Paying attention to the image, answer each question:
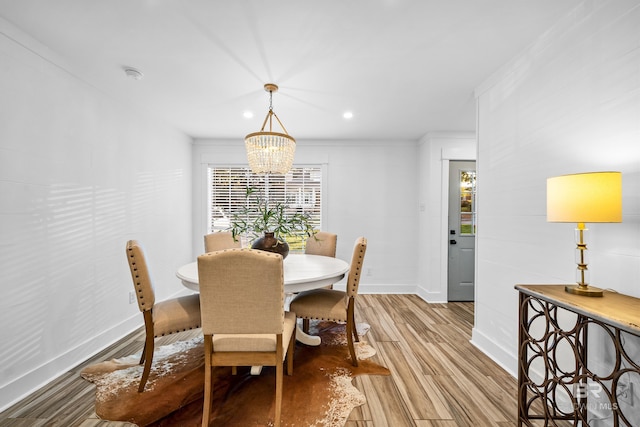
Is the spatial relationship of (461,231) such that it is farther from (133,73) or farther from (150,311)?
(133,73)

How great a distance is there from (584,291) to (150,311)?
8.26 feet

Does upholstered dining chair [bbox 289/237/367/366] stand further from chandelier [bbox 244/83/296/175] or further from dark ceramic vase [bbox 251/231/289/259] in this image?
chandelier [bbox 244/83/296/175]

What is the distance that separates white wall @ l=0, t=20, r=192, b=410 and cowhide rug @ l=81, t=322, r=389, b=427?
1.37 feet

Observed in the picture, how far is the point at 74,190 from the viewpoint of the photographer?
2324 mm

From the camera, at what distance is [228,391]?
6.33 ft

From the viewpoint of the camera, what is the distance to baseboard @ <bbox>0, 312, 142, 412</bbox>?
1792 mm

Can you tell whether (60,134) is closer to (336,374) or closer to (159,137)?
(159,137)

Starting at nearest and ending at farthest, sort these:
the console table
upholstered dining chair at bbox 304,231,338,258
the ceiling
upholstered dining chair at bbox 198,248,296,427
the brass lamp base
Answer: the console table
the brass lamp base
upholstered dining chair at bbox 198,248,296,427
the ceiling
upholstered dining chair at bbox 304,231,338,258

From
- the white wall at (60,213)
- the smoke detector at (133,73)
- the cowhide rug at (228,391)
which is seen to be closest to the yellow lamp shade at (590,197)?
the cowhide rug at (228,391)

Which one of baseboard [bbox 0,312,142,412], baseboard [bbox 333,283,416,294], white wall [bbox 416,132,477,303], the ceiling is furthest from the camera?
baseboard [bbox 333,283,416,294]

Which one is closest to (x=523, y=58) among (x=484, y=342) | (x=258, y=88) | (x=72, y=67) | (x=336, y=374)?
(x=258, y=88)

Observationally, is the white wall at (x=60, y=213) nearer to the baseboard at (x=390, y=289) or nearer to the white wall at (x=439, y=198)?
the baseboard at (x=390, y=289)

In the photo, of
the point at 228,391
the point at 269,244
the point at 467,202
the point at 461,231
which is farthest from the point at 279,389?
the point at 467,202

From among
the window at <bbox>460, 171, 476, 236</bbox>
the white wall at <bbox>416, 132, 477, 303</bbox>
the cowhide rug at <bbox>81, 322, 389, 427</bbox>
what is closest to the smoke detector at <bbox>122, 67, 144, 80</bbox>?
the cowhide rug at <bbox>81, 322, 389, 427</bbox>
